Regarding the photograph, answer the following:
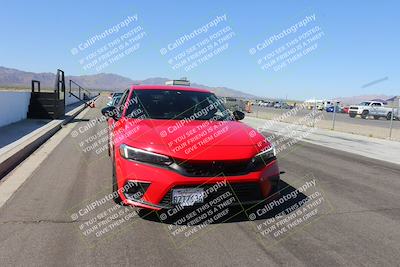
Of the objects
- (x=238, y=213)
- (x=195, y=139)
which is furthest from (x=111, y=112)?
(x=238, y=213)

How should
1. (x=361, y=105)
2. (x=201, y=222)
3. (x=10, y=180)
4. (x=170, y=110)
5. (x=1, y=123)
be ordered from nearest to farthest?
(x=201, y=222), (x=170, y=110), (x=10, y=180), (x=1, y=123), (x=361, y=105)

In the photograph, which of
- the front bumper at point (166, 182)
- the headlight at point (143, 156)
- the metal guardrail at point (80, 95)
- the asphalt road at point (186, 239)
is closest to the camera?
the asphalt road at point (186, 239)

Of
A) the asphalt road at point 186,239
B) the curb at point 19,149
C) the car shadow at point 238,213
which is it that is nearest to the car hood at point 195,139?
the car shadow at point 238,213

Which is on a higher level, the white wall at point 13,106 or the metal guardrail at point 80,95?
the white wall at point 13,106

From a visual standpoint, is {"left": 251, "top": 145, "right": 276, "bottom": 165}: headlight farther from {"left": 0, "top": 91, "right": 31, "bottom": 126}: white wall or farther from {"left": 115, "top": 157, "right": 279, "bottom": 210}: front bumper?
{"left": 0, "top": 91, "right": 31, "bottom": 126}: white wall

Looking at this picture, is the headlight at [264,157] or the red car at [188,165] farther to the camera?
the headlight at [264,157]

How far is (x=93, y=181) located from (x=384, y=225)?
4.42 metres

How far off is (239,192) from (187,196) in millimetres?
604

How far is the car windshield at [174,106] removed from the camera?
647cm

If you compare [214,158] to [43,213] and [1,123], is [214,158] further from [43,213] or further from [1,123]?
[1,123]

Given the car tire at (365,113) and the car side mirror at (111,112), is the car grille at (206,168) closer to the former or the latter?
the car side mirror at (111,112)

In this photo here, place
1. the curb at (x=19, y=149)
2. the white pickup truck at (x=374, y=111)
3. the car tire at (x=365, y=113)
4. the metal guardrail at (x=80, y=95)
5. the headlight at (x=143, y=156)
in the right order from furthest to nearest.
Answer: the car tire at (x=365, y=113), the white pickup truck at (x=374, y=111), the metal guardrail at (x=80, y=95), the curb at (x=19, y=149), the headlight at (x=143, y=156)

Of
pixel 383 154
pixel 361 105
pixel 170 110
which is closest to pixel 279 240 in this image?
pixel 170 110

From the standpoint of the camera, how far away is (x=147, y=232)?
475 cm
